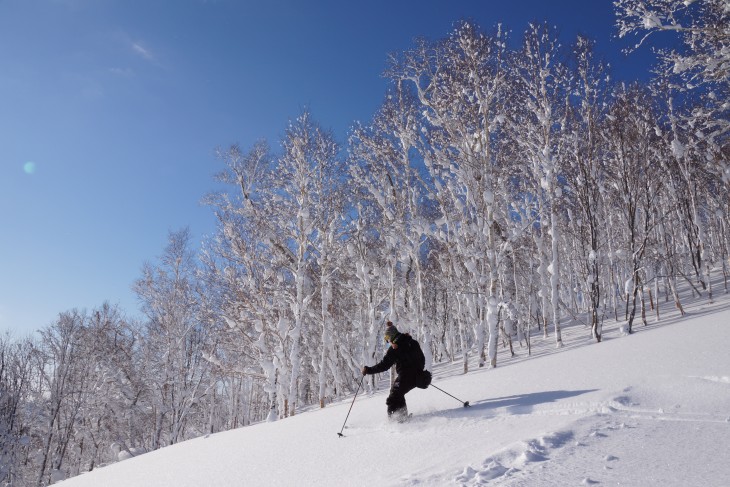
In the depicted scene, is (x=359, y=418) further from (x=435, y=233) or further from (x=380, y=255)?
(x=380, y=255)

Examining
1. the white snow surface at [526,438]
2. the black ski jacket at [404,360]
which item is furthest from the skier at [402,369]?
the white snow surface at [526,438]

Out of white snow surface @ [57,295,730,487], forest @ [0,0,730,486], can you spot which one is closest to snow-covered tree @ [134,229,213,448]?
forest @ [0,0,730,486]

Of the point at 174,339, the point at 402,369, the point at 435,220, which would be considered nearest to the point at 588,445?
the point at 402,369

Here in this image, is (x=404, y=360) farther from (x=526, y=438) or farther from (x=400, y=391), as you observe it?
(x=526, y=438)

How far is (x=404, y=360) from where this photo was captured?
593cm

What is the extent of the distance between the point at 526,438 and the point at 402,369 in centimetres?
226

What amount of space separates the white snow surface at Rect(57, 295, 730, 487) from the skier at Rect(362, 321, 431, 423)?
0.95 feet

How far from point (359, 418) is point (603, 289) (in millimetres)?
18352

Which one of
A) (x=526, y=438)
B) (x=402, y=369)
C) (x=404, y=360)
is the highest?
(x=404, y=360)

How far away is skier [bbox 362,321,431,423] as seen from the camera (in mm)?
5617

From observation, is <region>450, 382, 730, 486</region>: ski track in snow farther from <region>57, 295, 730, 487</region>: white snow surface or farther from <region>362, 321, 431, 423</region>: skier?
<region>362, 321, 431, 423</region>: skier

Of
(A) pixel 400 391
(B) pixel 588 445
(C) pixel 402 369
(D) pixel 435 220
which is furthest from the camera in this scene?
(D) pixel 435 220

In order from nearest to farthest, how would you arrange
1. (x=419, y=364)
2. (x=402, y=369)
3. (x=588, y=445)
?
(x=588, y=445), (x=402, y=369), (x=419, y=364)

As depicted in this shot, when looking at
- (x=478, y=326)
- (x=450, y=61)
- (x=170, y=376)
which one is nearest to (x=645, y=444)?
(x=478, y=326)
